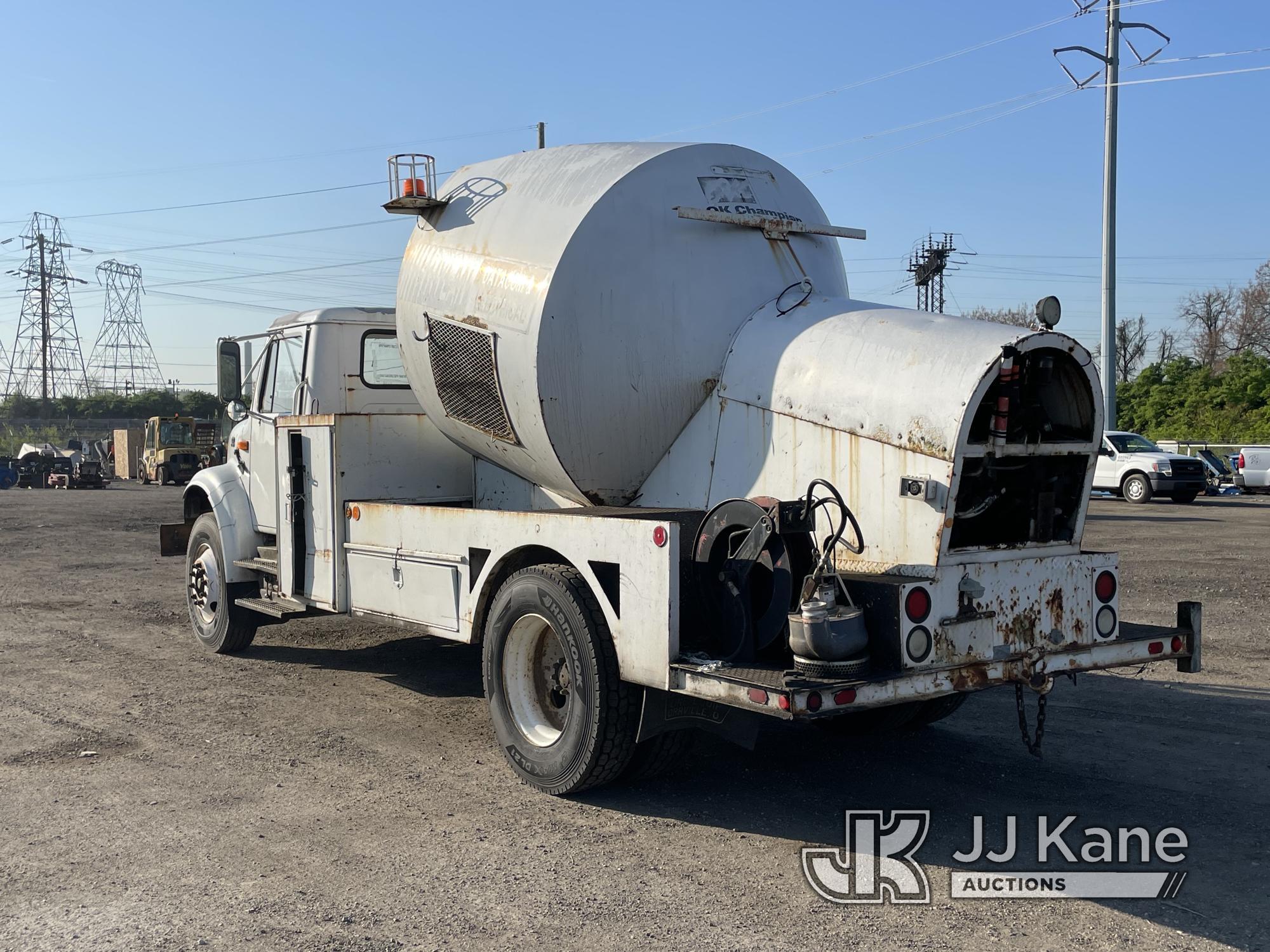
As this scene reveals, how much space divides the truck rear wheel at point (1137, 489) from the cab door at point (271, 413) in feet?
82.2

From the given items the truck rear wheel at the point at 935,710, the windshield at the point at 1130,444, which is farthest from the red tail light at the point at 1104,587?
the windshield at the point at 1130,444

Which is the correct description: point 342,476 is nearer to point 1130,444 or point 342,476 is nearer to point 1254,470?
point 1130,444

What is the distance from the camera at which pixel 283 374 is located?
898cm

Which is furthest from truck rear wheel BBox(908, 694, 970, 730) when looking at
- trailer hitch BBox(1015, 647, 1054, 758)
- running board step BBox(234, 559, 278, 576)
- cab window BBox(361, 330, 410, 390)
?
running board step BBox(234, 559, 278, 576)

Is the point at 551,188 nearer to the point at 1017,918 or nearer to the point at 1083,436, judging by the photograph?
the point at 1083,436

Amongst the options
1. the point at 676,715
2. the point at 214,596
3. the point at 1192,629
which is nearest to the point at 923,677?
the point at 676,715

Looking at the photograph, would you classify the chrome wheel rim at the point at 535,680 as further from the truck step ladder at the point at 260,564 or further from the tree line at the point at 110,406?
the tree line at the point at 110,406

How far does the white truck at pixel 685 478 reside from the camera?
16.5 feet

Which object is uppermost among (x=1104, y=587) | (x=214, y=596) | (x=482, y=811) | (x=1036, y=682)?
(x=1104, y=587)

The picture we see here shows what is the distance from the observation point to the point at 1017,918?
14.0 feet

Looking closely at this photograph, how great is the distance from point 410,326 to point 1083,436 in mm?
4321

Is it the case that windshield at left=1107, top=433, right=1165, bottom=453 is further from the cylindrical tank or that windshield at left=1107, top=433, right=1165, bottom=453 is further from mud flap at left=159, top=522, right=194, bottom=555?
mud flap at left=159, top=522, right=194, bottom=555

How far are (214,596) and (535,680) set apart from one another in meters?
4.56

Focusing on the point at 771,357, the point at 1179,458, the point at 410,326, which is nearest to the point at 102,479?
the point at 1179,458
